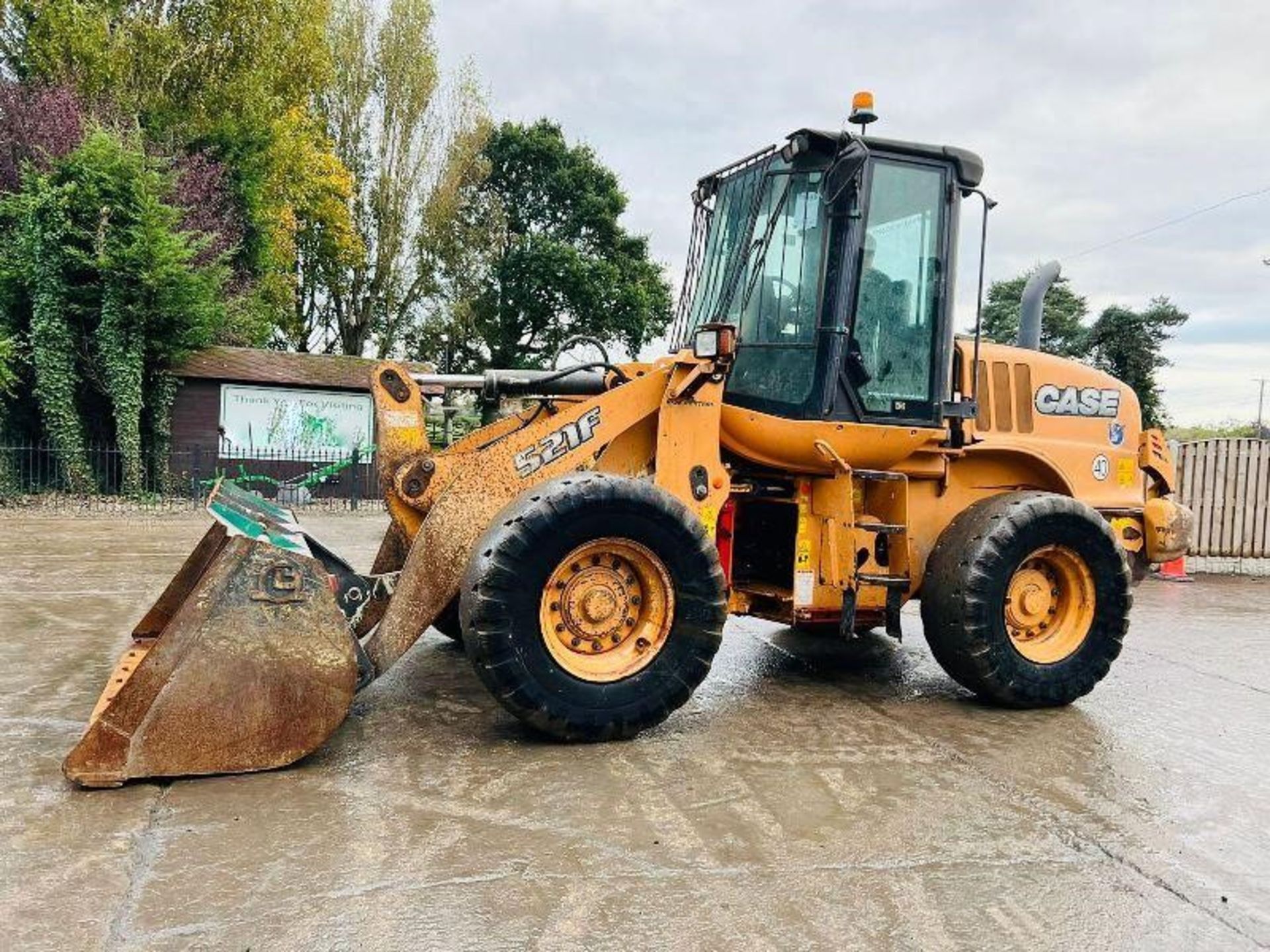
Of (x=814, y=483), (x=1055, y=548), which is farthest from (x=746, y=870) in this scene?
(x=1055, y=548)

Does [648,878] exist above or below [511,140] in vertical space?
below

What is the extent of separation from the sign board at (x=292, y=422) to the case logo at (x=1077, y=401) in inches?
618

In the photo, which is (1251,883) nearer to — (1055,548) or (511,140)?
(1055,548)

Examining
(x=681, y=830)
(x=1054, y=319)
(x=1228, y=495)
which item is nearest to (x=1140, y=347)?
(x=1054, y=319)

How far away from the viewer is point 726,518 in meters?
5.20

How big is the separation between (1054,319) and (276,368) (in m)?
21.0

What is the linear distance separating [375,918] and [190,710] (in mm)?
1300

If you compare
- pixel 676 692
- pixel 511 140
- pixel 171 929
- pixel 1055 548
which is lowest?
pixel 171 929

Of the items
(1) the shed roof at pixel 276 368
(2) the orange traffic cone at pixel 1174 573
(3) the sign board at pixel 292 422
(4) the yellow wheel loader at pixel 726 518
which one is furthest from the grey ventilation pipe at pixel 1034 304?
(3) the sign board at pixel 292 422

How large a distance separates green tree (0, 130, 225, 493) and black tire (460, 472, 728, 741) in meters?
16.1

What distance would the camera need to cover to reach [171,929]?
270 centimetres

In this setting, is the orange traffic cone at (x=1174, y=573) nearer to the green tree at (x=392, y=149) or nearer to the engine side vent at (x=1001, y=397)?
the engine side vent at (x=1001, y=397)

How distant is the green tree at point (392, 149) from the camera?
29.6m

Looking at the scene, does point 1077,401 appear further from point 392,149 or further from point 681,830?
point 392,149
